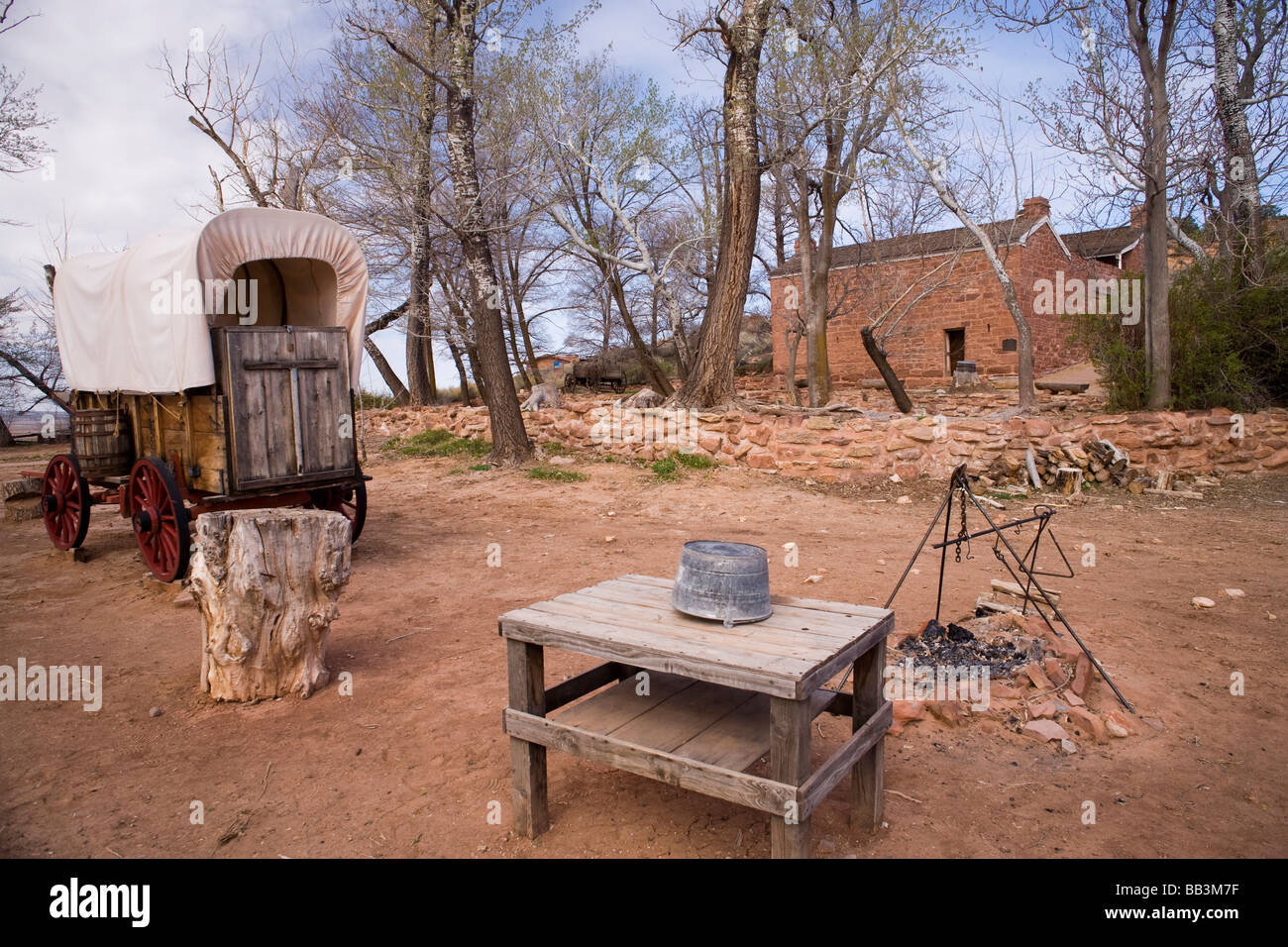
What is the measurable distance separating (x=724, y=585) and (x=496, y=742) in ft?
5.06

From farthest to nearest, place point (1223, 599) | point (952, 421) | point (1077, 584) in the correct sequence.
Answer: point (952, 421) < point (1077, 584) < point (1223, 599)

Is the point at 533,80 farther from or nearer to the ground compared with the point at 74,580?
farther from the ground

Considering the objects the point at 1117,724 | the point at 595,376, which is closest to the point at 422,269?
the point at 595,376

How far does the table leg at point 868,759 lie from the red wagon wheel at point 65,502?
279 inches

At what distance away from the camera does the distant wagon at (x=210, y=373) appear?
5.94m

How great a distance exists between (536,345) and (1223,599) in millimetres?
24244

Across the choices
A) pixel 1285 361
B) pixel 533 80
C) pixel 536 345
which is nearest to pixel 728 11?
pixel 533 80

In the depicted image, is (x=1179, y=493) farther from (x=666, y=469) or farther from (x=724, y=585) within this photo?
(x=724, y=585)

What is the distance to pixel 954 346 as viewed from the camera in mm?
23656

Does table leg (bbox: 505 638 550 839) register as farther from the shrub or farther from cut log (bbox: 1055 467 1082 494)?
the shrub

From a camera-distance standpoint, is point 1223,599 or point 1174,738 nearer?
point 1174,738

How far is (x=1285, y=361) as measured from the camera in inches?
421

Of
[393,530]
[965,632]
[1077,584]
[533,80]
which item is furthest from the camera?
[533,80]

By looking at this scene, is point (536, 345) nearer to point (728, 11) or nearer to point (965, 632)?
point (728, 11)
